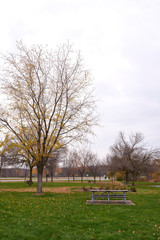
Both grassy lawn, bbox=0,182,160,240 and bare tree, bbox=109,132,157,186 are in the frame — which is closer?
grassy lawn, bbox=0,182,160,240

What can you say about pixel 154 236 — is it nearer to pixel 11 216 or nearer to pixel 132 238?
pixel 132 238

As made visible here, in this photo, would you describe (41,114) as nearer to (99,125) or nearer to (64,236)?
(99,125)

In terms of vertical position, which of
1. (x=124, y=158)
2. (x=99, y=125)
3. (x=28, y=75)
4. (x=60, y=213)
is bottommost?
(x=60, y=213)

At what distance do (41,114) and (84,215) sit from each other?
9.86 meters

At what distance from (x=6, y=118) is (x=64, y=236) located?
12.7m

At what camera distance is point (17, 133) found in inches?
655

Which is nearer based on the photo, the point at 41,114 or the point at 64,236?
the point at 64,236

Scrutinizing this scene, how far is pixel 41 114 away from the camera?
1684 centimetres

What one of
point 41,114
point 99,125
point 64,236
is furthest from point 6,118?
point 64,236

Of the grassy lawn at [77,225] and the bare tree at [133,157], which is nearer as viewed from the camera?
the grassy lawn at [77,225]

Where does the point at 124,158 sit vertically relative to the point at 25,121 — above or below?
below

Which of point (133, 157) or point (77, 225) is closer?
point (77, 225)

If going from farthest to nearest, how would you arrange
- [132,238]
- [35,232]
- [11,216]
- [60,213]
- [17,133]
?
1. [17,133]
2. [60,213]
3. [11,216]
4. [35,232]
5. [132,238]

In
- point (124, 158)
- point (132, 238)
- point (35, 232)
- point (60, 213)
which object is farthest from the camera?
point (124, 158)
